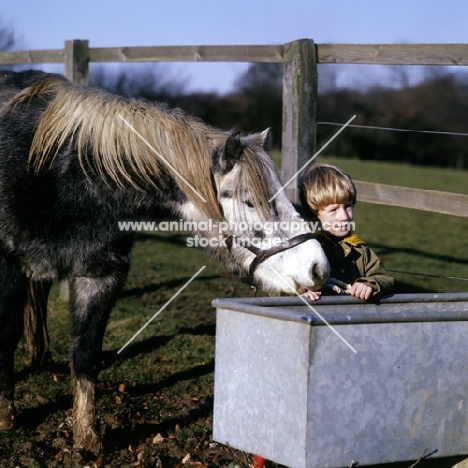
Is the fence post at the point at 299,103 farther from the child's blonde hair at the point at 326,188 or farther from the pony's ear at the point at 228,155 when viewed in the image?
the pony's ear at the point at 228,155

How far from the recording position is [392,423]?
2.71 m

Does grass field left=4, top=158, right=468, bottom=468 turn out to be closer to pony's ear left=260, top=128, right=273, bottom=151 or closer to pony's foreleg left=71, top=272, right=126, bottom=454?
pony's foreleg left=71, top=272, right=126, bottom=454

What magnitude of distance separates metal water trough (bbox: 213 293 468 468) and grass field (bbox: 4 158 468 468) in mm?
652

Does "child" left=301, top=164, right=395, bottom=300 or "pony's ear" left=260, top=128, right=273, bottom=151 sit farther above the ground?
"pony's ear" left=260, top=128, right=273, bottom=151

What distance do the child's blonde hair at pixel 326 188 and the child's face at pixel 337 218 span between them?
2cm

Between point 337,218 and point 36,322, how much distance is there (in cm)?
227

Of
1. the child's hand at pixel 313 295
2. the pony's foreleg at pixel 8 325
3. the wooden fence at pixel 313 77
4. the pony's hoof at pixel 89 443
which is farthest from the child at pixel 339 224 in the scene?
the pony's foreleg at pixel 8 325

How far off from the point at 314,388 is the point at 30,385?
255cm

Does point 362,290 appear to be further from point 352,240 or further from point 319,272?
point 352,240

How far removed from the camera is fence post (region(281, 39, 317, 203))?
4.96m

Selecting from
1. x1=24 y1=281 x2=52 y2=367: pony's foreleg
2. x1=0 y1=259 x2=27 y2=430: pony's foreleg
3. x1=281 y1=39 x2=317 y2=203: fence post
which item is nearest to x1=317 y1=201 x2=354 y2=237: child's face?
x1=281 y1=39 x2=317 y2=203: fence post

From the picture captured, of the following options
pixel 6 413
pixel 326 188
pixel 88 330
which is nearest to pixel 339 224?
pixel 326 188

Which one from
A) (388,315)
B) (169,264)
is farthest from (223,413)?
(169,264)

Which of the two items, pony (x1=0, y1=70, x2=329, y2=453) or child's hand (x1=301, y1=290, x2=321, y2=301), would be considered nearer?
child's hand (x1=301, y1=290, x2=321, y2=301)
